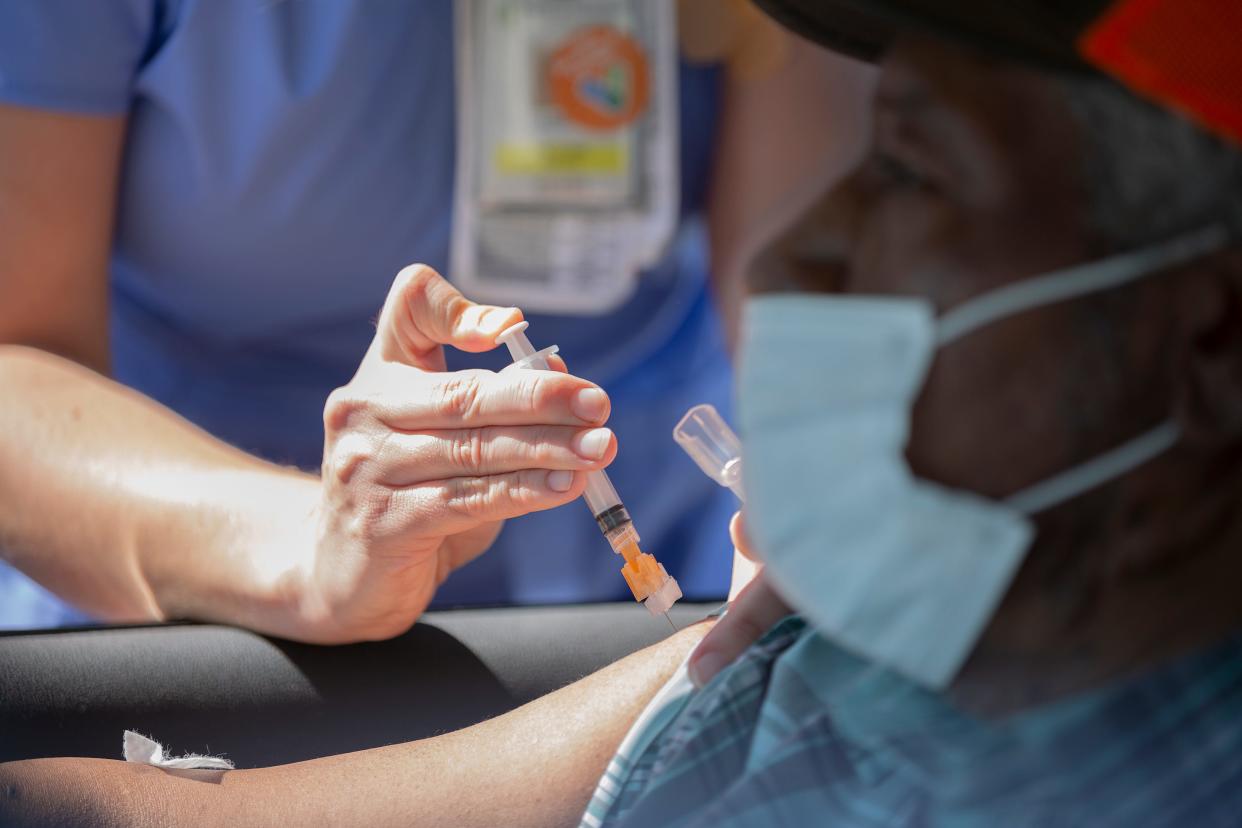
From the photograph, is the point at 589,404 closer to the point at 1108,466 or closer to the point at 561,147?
the point at 1108,466

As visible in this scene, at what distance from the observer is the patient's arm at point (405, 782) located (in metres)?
0.82

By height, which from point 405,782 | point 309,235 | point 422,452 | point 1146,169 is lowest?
point 405,782

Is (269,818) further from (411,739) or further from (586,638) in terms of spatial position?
(586,638)

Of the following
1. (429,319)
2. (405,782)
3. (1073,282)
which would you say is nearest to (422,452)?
(429,319)

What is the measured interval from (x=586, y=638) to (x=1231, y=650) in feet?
1.79

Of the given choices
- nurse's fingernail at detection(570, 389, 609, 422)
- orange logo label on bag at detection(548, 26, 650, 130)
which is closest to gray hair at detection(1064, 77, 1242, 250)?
nurse's fingernail at detection(570, 389, 609, 422)

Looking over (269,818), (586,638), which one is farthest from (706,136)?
(269,818)

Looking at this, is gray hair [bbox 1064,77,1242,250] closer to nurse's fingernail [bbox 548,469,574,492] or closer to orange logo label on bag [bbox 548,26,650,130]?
nurse's fingernail [bbox 548,469,574,492]

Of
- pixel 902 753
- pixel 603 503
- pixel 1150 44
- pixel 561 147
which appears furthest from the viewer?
pixel 561 147

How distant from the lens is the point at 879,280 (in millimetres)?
591

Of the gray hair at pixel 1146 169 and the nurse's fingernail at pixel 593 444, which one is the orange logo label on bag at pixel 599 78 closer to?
the nurse's fingernail at pixel 593 444

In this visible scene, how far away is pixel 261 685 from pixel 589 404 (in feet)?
1.31

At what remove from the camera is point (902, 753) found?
661 mm

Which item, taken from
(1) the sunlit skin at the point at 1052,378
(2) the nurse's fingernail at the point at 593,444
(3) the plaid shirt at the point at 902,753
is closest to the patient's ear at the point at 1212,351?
(1) the sunlit skin at the point at 1052,378
